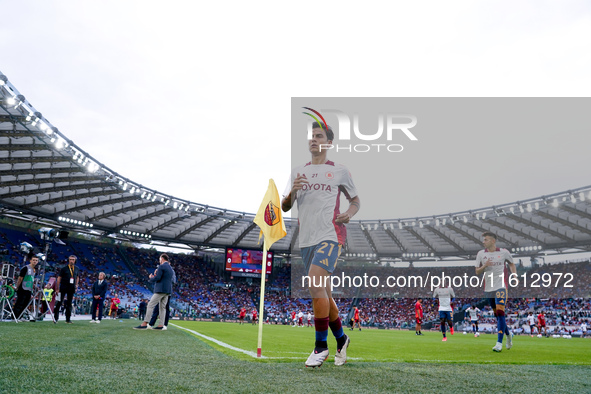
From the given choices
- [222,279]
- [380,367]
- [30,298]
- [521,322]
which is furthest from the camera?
[222,279]

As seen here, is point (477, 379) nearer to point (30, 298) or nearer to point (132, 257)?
point (30, 298)

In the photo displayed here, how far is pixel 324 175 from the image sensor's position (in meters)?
4.33

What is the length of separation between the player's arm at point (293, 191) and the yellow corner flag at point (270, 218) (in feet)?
0.37

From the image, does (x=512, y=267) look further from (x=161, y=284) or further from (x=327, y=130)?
(x=161, y=284)

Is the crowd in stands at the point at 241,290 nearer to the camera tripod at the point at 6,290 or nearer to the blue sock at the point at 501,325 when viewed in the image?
the camera tripod at the point at 6,290

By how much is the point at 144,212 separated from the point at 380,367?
3389 centimetres

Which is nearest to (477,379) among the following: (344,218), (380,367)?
(380,367)

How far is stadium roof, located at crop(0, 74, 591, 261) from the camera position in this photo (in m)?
21.9

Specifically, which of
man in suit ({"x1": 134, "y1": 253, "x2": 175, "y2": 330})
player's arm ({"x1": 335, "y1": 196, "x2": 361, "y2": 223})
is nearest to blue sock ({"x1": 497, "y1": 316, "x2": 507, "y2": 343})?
player's arm ({"x1": 335, "y1": 196, "x2": 361, "y2": 223})

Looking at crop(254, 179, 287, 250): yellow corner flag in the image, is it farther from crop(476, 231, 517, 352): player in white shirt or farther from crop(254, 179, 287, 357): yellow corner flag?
crop(476, 231, 517, 352): player in white shirt

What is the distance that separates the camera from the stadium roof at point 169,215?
21.9 metres

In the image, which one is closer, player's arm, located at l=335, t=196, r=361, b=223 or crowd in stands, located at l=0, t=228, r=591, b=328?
player's arm, located at l=335, t=196, r=361, b=223

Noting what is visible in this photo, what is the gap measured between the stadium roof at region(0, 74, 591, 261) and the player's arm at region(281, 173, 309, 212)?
1667cm

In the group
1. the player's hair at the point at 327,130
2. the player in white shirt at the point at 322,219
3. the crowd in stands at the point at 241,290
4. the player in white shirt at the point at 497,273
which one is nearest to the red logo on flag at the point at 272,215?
the player in white shirt at the point at 322,219
